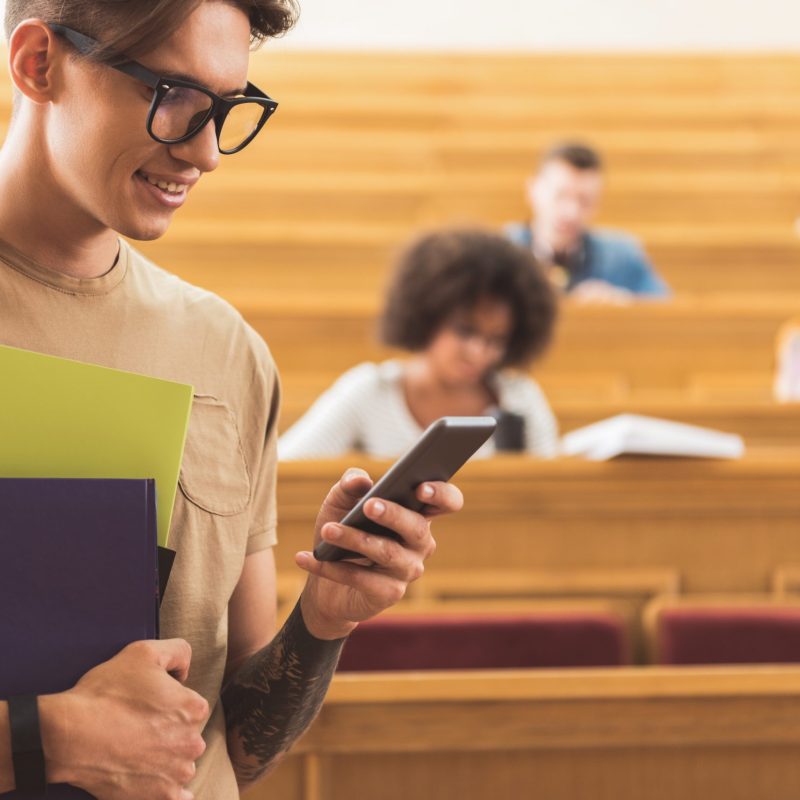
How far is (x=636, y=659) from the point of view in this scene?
0.65 m

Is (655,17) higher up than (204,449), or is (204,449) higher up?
(655,17)

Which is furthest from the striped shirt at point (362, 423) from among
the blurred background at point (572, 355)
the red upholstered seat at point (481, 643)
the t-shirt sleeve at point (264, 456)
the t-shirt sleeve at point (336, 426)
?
the t-shirt sleeve at point (264, 456)

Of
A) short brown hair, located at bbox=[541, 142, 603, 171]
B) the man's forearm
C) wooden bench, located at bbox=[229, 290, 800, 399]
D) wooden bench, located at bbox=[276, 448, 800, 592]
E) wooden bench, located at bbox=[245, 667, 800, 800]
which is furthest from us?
short brown hair, located at bbox=[541, 142, 603, 171]

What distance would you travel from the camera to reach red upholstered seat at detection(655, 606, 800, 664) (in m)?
0.59

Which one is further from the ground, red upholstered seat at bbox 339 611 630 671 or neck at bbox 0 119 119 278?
neck at bbox 0 119 119 278

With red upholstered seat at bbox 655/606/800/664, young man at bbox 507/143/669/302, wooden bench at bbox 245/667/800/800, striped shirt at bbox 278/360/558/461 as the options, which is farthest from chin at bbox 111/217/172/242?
young man at bbox 507/143/669/302

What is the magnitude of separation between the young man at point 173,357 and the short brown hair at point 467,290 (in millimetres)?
571

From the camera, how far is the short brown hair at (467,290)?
908 mm

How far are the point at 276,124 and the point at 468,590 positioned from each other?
1446 millimetres

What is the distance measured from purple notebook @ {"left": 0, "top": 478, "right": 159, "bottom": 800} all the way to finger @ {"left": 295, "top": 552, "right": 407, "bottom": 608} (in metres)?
0.05

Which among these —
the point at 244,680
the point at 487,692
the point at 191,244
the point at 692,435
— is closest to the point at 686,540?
the point at 692,435

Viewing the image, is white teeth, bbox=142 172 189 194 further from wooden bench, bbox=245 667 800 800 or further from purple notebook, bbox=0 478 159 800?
wooden bench, bbox=245 667 800 800

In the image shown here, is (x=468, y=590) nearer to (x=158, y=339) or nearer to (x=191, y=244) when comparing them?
(x=158, y=339)

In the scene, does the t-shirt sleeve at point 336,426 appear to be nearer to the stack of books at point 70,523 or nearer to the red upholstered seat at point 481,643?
the red upholstered seat at point 481,643
